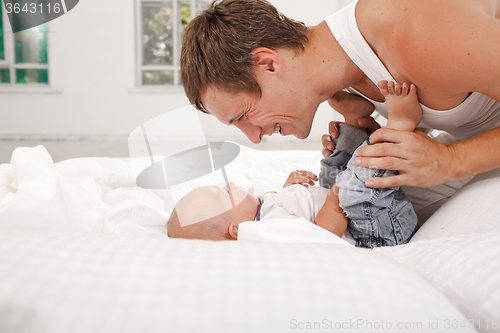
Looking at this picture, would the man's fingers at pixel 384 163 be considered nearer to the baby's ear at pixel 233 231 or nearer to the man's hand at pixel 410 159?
the man's hand at pixel 410 159

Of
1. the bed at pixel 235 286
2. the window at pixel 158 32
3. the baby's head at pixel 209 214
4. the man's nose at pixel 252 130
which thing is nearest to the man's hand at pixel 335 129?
the man's nose at pixel 252 130

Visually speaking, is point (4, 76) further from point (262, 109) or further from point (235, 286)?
point (235, 286)

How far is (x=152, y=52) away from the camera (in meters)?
3.01

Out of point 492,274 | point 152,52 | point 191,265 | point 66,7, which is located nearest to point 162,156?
point 191,265

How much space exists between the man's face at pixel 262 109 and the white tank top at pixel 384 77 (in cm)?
17

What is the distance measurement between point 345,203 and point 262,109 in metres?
0.34

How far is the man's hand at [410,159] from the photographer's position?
2.22 feet

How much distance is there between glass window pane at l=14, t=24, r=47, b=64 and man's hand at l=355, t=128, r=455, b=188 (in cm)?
215

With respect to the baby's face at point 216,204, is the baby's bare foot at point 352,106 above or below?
above

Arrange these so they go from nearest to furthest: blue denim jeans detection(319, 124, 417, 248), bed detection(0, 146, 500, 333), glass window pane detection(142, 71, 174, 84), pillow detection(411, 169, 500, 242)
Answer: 1. bed detection(0, 146, 500, 333)
2. pillow detection(411, 169, 500, 242)
3. blue denim jeans detection(319, 124, 417, 248)
4. glass window pane detection(142, 71, 174, 84)

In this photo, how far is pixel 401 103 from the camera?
2.41 feet

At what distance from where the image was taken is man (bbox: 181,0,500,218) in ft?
2.06

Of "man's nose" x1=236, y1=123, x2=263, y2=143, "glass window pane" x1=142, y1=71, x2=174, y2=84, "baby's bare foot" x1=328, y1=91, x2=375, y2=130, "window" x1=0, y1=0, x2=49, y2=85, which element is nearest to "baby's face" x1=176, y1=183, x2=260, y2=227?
"man's nose" x1=236, y1=123, x2=263, y2=143

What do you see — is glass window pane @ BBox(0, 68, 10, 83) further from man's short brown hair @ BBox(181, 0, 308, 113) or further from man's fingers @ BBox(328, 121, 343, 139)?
man's fingers @ BBox(328, 121, 343, 139)
